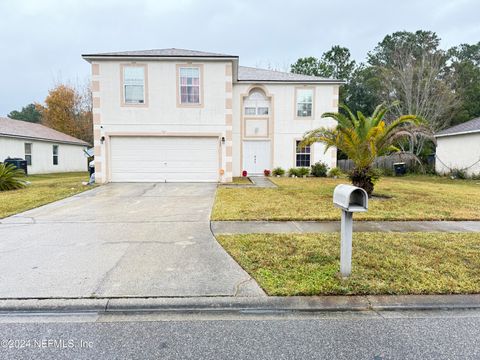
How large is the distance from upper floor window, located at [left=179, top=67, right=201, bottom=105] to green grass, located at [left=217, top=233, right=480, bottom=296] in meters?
10.4

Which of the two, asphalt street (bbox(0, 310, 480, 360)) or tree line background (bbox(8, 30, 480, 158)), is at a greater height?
tree line background (bbox(8, 30, 480, 158))

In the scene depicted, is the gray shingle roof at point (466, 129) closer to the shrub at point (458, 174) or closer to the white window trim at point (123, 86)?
the shrub at point (458, 174)

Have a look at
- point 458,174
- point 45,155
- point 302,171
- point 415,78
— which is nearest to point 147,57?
point 302,171

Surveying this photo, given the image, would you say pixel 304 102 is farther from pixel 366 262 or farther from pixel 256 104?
pixel 366 262

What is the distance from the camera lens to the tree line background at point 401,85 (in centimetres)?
2355

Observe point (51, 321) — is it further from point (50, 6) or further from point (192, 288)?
point (50, 6)

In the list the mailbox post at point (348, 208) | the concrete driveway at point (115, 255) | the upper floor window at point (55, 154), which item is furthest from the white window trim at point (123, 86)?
the upper floor window at point (55, 154)

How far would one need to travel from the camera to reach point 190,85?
14.1m

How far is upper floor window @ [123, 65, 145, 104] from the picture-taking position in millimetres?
13898

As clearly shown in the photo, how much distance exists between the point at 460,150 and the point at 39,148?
3160cm

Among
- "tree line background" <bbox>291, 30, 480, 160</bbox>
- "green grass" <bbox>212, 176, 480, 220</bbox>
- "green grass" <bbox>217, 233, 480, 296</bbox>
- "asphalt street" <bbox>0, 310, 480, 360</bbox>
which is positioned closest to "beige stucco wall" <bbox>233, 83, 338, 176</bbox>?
"tree line background" <bbox>291, 30, 480, 160</bbox>

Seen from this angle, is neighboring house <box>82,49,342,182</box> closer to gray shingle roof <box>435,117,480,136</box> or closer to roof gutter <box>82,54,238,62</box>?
roof gutter <box>82,54,238,62</box>

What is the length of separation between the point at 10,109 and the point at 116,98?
59.1 metres

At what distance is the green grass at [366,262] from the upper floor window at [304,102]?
13308 millimetres
